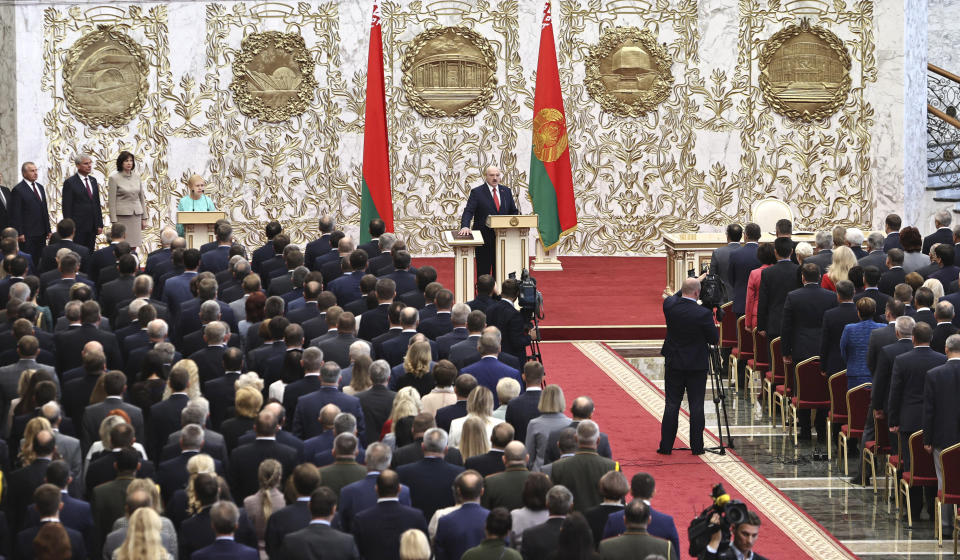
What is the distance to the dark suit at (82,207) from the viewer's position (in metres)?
15.7

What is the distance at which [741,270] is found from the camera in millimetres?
13531

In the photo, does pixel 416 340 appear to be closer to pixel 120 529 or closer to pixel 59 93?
pixel 120 529

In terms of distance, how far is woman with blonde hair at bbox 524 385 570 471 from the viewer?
327 inches

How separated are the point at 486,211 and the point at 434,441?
336 inches

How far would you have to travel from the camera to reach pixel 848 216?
66.1ft

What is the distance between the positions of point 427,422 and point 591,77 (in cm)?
1299

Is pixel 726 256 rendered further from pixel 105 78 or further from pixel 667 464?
pixel 105 78

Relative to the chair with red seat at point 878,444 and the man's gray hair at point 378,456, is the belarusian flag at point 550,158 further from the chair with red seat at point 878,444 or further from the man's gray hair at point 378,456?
the man's gray hair at point 378,456

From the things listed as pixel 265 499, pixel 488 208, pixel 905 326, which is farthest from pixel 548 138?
pixel 265 499

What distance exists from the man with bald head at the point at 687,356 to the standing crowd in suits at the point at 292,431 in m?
1.32

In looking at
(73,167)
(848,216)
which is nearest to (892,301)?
(848,216)

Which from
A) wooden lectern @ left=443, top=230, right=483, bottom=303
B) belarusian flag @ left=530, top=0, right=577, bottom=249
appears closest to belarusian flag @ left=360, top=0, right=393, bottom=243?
wooden lectern @ left=443, top=230, right=483, bottom=303

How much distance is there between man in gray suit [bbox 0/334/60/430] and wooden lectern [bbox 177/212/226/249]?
253 inches

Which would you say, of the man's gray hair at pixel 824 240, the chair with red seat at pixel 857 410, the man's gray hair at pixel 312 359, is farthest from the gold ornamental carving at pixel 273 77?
the man's gray hair at pixel 312 359
